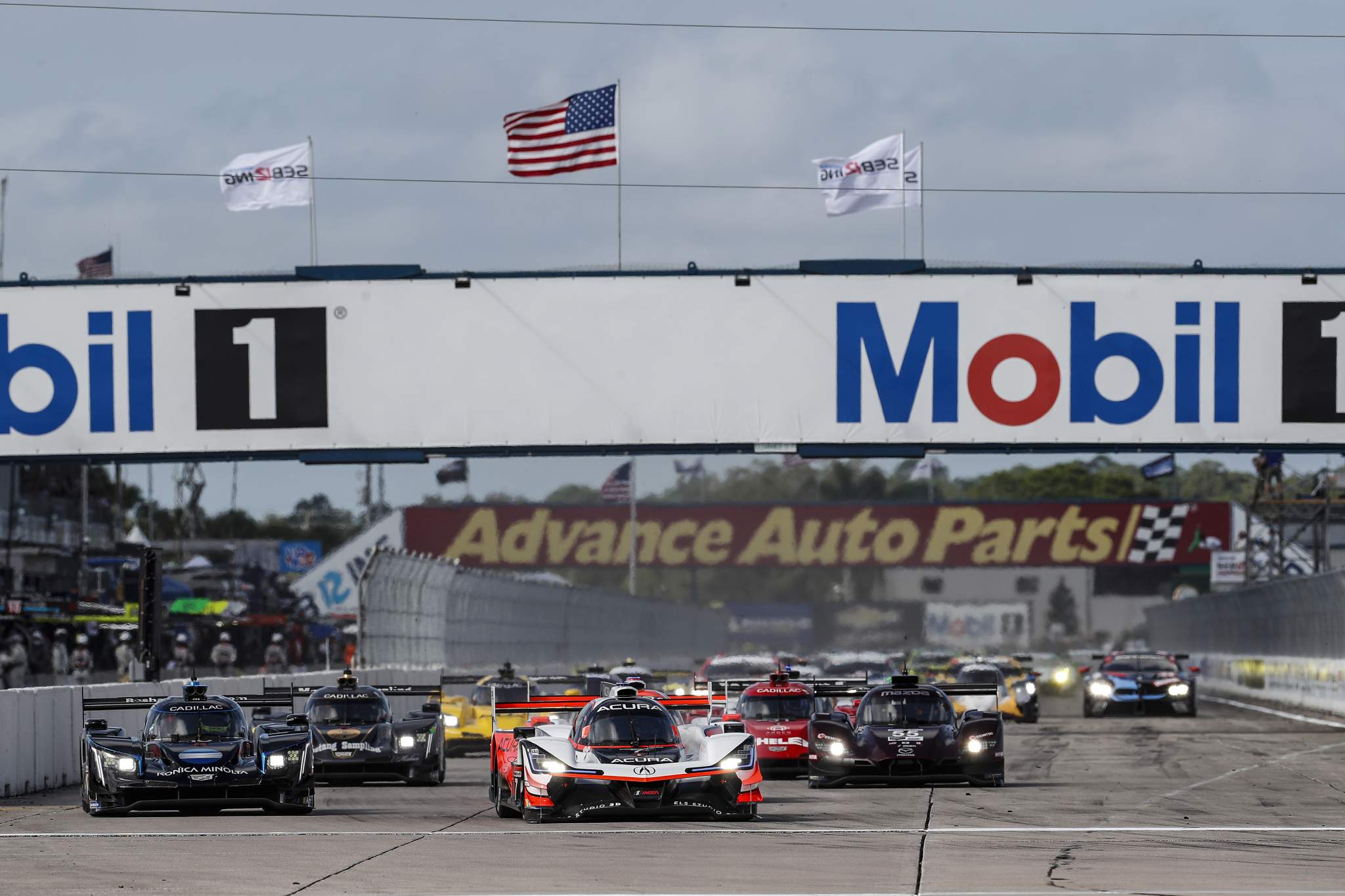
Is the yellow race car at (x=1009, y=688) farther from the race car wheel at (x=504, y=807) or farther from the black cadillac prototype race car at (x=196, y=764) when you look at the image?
the black cadillac prototype race car at (x=196, y=764)

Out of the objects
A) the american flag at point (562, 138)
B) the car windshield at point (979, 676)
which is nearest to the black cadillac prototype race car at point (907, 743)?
the american flag at point (562, 138)

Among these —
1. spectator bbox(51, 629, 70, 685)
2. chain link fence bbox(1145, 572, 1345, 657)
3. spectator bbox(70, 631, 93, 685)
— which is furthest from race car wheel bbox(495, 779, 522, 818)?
spectator bbox(51, 629, 70, 685)

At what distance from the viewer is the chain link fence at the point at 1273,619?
155ft

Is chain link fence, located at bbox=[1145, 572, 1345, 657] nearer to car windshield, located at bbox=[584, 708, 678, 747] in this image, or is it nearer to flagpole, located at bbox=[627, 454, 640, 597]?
flagpole, located at bbox=[627, 454, 640, 597]

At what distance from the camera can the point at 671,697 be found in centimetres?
2136

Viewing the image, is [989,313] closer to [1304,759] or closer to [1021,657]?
[1304,759]

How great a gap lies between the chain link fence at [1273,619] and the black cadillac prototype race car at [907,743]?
2423cm

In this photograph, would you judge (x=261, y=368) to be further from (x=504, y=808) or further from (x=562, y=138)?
(x=504, y=808)

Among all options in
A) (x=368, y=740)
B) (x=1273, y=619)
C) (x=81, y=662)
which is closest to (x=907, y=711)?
(x=368, y=740)

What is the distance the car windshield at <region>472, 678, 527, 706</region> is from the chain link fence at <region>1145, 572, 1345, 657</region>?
69.1 ft

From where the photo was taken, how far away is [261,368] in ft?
96.3

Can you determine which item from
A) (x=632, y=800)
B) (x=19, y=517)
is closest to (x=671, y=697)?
(x=632, y=800)

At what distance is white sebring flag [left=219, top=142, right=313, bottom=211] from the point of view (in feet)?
106

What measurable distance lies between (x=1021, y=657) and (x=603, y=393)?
21.0 meters
